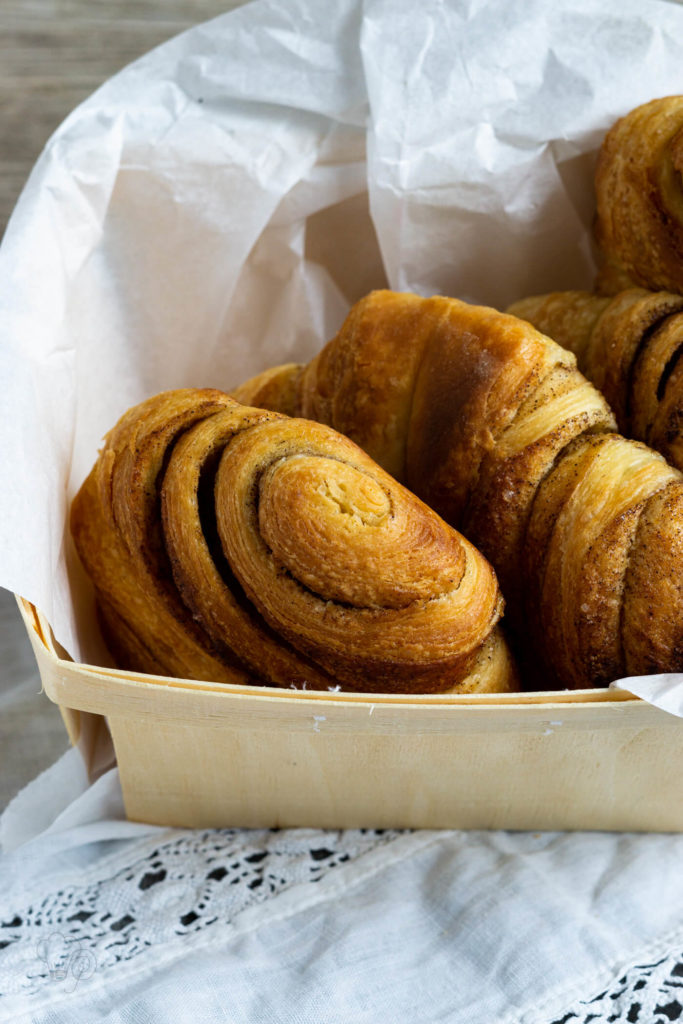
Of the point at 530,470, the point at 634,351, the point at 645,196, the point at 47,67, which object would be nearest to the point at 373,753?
the point at 530,470

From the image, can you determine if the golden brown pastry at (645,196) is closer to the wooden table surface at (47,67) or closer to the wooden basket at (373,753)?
the wooden basket at (373,753)

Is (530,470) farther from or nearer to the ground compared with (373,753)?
farther from the ground

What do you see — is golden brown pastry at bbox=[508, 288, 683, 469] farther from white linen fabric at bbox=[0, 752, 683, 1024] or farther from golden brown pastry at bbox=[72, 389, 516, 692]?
white linen fabric at bbox=[0, 752, 683, 1024]

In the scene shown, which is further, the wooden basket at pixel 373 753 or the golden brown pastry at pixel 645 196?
the golden brown pastry at pixel 645 196

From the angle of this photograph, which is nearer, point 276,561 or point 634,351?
point 276,561

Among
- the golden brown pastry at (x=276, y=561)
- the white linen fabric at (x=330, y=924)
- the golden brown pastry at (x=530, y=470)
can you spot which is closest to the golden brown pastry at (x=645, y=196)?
the golden brown pastry at (x=530, y=470)

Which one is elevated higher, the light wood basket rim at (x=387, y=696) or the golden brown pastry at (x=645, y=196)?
the golden brown pastry at (x=645, y=196)

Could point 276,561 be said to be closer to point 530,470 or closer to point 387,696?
point 387,696
